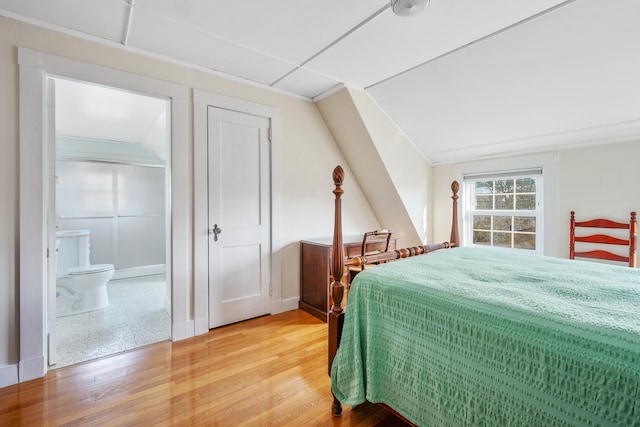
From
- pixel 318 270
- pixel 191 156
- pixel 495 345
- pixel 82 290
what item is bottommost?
pixel 82 290

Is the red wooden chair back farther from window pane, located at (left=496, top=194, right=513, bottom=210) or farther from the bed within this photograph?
the bed

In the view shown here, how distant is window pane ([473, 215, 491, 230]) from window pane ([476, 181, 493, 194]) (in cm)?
30

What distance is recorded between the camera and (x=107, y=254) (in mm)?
4457

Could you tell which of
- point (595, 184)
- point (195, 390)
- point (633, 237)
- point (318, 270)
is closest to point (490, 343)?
point (195, 390)

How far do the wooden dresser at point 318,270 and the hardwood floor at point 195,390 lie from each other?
1.59ft

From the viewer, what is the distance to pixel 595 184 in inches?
102

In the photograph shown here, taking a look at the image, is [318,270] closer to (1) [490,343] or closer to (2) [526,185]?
(1) [490,343]

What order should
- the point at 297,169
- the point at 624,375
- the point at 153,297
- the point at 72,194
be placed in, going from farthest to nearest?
the point at 72,194
the point at 153,297
the point at 297,169
the point at 624,375

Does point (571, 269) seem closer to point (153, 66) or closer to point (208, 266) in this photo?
point (208, 266)

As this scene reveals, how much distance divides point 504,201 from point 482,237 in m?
0.48

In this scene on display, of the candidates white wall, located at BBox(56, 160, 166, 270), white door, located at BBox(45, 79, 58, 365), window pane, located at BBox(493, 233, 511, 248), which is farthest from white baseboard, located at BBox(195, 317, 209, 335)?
window pane, located at BBox(493, 233, 511, 248)

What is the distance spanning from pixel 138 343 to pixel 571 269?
3.11 m

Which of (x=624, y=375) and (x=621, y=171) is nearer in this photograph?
(x=624, y=375)

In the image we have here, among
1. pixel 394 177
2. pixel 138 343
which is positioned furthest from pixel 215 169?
A: pixel 394 177
